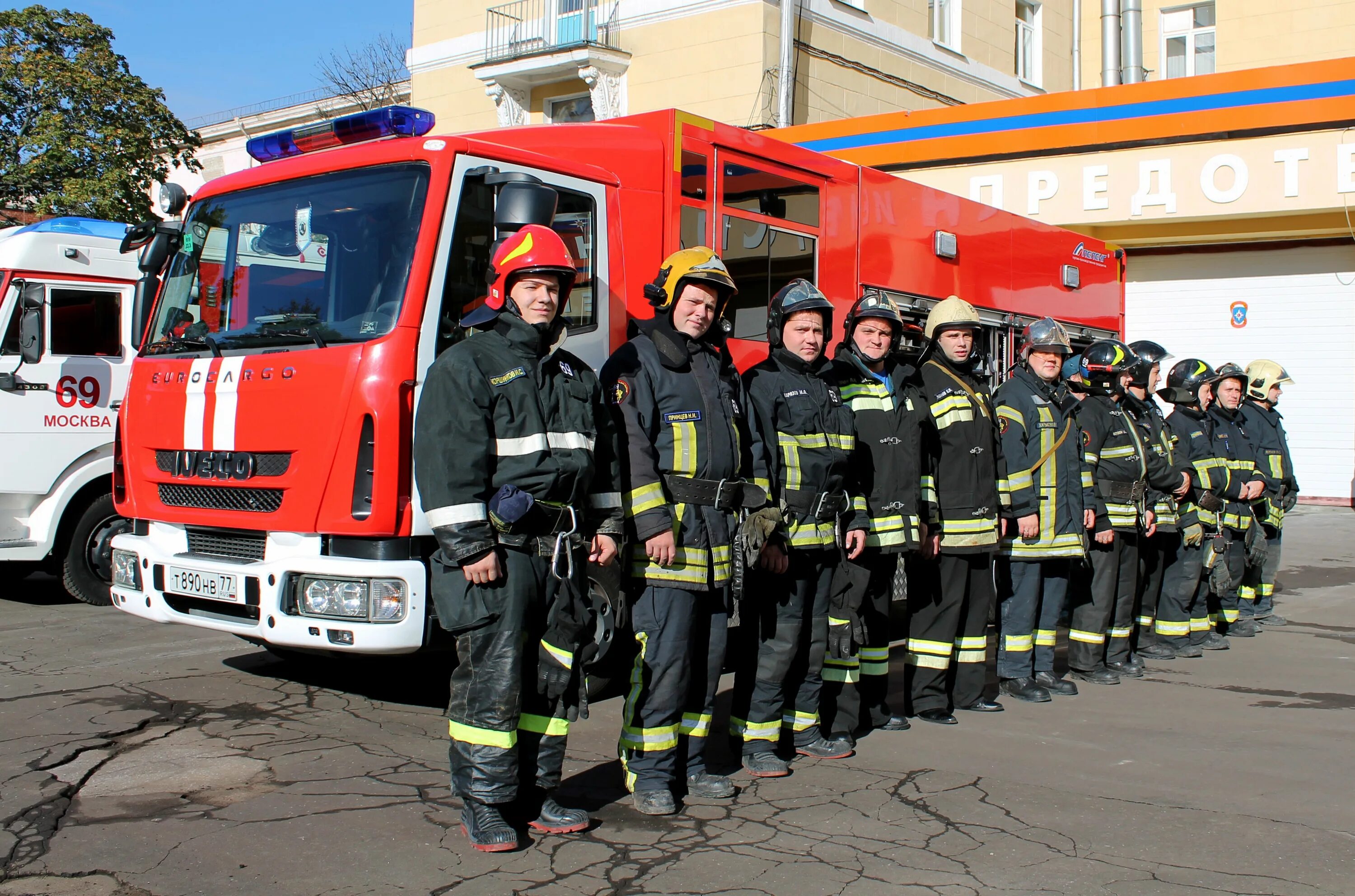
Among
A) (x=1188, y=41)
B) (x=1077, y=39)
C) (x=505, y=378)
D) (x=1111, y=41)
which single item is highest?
(x=1077, y=39)

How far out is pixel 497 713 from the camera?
13.4 feet

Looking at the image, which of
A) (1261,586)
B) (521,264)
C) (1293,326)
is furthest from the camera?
(1293,326)

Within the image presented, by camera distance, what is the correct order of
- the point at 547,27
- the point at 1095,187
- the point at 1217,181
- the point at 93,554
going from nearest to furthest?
1. the point at 93,554
2. the point at 1217,181
3. the point at 1095,187
4. the point at 547,27

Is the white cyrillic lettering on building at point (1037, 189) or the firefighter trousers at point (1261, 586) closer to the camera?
the firefighter trousers at point (1261, 586)

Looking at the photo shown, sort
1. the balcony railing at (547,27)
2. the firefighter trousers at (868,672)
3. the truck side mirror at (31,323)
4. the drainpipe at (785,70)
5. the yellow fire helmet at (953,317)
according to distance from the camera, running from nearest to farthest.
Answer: the firefighter trousers at (868,672) < the yellow fire helmet at (953,317) < the truck side mirror at (31,323) < the drainpipe at (785,70) < the balcony railing at (547,27)

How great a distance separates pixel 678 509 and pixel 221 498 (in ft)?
7.15

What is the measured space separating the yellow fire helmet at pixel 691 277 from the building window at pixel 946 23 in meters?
20.8

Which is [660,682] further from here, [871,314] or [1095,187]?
[1095,187]

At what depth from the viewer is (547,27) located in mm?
22125

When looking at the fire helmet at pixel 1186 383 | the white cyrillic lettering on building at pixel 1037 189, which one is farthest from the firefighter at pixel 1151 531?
the white cyrillic lettering on building at pixel 1037 189

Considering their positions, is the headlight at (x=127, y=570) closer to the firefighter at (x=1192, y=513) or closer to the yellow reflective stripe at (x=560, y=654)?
the yellow reflective stripe at (x=560, y=654)

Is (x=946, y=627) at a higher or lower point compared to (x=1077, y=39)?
lower

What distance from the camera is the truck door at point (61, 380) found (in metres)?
8.62

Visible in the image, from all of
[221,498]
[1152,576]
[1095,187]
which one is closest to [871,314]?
[221,498]
